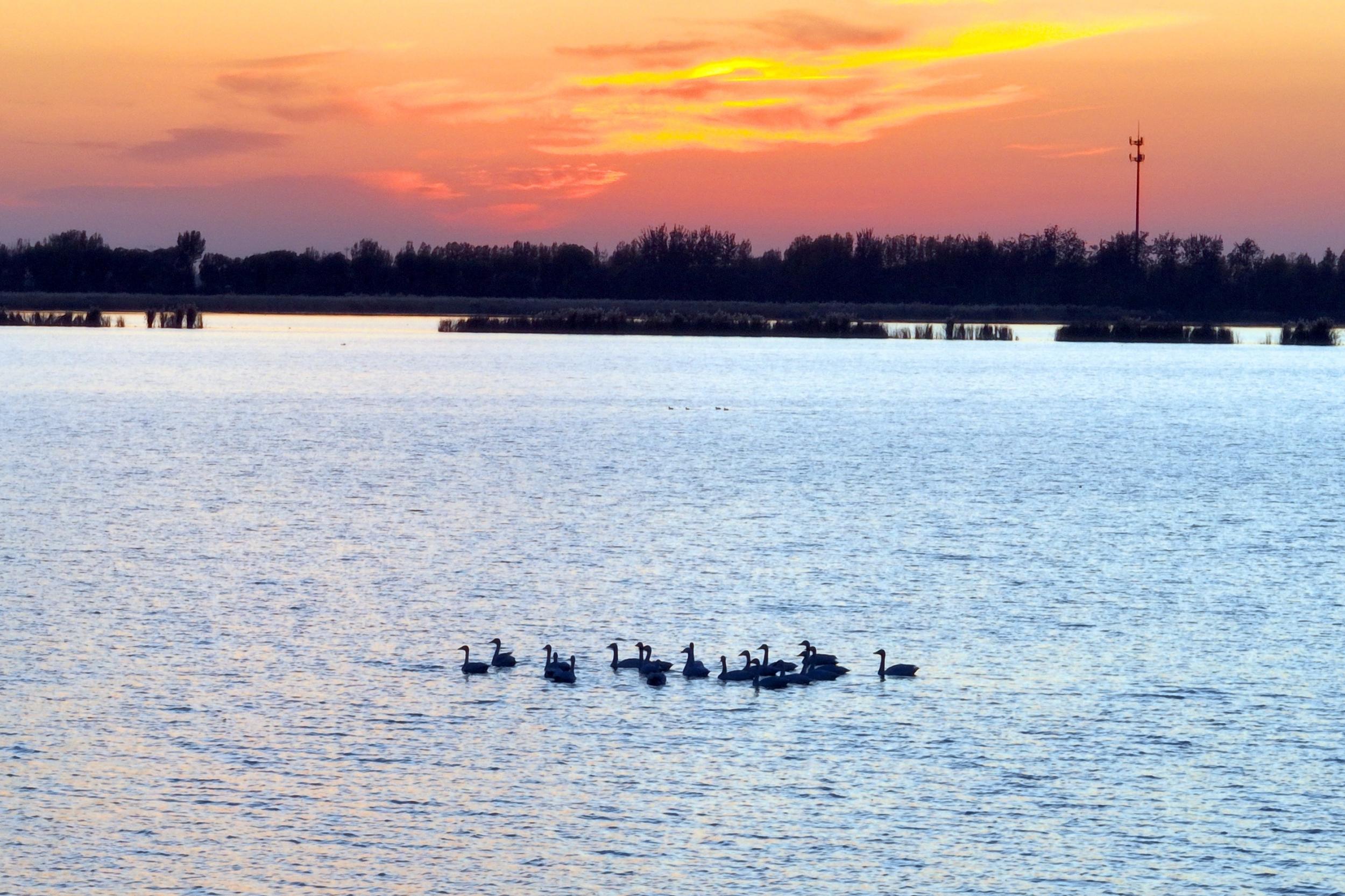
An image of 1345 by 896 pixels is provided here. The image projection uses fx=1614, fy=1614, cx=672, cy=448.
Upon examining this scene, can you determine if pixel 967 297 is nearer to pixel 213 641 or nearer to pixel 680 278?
pixel 680 278

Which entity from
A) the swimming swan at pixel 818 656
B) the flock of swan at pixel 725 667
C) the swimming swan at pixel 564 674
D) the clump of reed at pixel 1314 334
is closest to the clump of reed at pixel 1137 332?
the clump of reed at pixel 1314 334

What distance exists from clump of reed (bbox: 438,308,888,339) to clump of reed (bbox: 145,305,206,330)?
25.7 m

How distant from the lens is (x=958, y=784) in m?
14.4

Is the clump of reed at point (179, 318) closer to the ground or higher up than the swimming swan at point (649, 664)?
higher up

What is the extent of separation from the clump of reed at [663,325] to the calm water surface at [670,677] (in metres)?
85.7

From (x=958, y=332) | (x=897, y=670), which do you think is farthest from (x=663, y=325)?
(x=897, y=670)

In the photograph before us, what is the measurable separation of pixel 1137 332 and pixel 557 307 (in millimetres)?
65505

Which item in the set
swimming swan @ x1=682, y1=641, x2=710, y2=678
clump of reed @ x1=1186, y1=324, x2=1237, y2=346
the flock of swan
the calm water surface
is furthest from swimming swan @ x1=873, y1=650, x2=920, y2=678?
clump of reed @ x1=1186, y1=324, x2=1237, y2=346

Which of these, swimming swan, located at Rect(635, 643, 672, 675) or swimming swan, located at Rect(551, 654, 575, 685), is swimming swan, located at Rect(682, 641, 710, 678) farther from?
swimming swan, located at Rect(551, 654, 575, 685)

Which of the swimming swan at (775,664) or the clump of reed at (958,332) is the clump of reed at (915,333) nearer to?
the clump of reed at (958,332)

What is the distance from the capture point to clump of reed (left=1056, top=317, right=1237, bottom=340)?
419 feet

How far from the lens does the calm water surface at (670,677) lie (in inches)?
502

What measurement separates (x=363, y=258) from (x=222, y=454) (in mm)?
136651

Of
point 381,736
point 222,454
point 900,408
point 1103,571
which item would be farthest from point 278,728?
point 900,408
